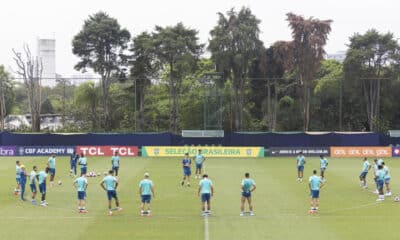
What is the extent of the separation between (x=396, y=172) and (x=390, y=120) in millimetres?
34736

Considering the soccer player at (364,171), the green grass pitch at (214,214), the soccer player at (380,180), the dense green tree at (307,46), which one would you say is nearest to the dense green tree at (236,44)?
the dense green tree at (307,46)

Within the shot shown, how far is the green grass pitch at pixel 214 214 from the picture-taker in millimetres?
19641

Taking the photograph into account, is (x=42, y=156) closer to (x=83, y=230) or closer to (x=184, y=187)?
(x=184, y=187)

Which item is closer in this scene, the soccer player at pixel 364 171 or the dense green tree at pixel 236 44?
the soccer player at pixel 364 171

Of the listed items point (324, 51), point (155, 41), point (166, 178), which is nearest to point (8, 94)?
point (155, 41)

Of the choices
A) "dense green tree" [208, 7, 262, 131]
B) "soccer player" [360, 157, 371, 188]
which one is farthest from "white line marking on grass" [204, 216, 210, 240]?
Result: "dense green tree" [208, 7, 262, 131]

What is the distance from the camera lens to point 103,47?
7494 cm

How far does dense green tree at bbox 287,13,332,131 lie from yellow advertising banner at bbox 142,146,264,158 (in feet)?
52.9

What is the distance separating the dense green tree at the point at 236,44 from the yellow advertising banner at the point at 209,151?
1563cm

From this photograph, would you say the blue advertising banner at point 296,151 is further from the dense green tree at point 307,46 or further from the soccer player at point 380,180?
the soccer player at point 380,180

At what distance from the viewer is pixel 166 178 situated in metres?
37.2

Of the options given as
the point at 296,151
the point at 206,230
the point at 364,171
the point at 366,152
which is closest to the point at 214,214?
the point at 206,230

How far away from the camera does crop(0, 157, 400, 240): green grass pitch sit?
19.6 metres

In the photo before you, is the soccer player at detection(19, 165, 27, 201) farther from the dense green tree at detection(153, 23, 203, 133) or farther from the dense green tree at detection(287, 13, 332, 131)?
the dense green tree at detection(287, 13, 332, 131)
